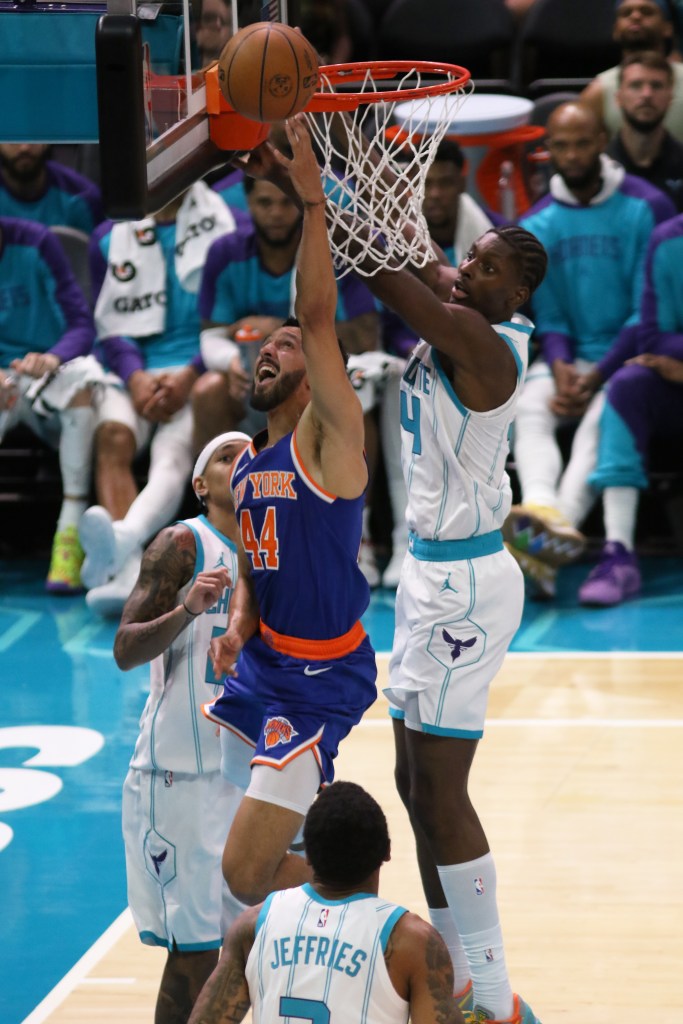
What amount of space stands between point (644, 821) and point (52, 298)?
4853 millimetres

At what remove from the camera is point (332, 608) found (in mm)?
3691

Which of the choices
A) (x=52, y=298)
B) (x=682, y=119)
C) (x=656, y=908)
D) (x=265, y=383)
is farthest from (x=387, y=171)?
(x=682, y=119)

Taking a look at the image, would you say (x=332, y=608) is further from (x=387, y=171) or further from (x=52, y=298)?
(x=52, y=298)

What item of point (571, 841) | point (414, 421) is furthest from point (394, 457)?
point (414, 421)

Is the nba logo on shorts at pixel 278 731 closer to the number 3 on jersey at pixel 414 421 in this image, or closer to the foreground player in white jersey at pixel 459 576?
the foreground player in white jersey at pixel 459 576

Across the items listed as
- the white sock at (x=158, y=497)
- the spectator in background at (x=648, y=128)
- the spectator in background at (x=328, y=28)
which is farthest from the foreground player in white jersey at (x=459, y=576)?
the spectator in background at (x=328, y=28)

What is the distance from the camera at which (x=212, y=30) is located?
3.95m

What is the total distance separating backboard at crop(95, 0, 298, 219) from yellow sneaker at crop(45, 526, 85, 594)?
14.2ft

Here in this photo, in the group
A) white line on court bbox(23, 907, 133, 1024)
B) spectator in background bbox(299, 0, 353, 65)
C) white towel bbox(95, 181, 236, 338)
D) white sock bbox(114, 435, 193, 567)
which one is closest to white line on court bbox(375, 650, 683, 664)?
white sock bbox(114, 435, 193, 567)

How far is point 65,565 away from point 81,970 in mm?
4249

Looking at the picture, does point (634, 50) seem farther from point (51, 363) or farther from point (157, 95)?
point (157, 95)

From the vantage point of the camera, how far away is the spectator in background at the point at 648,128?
340 inches

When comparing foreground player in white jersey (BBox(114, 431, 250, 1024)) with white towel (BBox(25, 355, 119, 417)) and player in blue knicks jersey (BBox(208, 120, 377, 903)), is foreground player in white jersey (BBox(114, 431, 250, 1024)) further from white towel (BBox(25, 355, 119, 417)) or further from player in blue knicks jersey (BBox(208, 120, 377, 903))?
white towel (BBox(25, 355, 119, 417))

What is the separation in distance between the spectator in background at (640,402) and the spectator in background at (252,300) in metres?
1.33
